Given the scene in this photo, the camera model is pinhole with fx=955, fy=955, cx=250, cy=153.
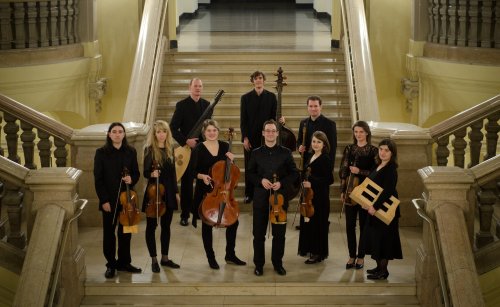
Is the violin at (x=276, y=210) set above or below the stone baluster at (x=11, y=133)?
below

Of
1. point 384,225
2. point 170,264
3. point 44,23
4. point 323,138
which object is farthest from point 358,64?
point 44,23

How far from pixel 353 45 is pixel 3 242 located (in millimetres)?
6034

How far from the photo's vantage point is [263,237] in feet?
28.1

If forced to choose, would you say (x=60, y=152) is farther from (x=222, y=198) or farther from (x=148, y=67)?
(x=148, y=67)

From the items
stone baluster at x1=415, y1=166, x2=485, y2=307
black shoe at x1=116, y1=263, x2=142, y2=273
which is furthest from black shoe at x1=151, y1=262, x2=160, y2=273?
stone baluster at x1=415, y1=166, x2=485, y2=307

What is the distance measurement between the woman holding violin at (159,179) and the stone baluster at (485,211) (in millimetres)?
2650

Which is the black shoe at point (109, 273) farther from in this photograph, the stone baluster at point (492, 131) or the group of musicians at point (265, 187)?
the stone baluster at point (492, 131)

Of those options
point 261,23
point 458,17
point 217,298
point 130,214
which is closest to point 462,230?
point 217,298

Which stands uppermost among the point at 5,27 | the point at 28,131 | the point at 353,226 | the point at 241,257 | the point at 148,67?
the point at 5,27

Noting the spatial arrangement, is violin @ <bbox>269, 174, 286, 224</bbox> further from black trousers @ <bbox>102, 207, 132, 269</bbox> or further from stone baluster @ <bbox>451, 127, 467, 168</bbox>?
stone baluster @ <bbox>451, 127, 467, 168</bbox>

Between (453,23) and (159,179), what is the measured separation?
22.0ft

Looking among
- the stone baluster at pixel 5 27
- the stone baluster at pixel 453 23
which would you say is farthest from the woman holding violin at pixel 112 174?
the stone baluster at pixel 453 23

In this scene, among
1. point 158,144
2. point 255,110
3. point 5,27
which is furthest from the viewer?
point 5,27

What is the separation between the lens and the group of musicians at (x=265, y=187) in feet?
27.5
